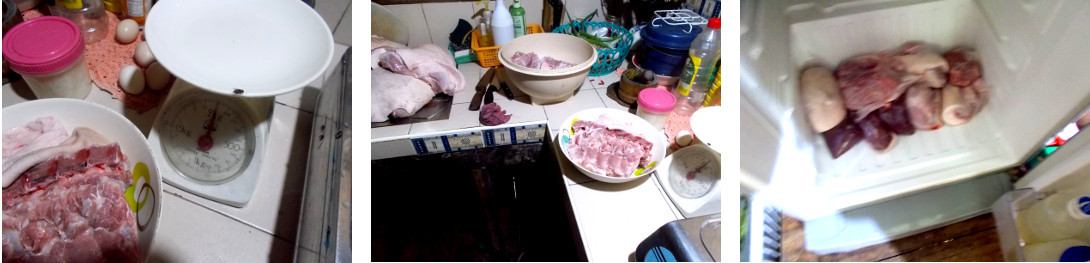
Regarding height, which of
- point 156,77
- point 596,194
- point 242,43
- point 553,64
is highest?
point 242,43

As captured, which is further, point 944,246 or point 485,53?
point 485,53

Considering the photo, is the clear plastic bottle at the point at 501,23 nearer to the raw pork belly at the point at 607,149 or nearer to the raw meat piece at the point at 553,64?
the raw meat piece at the point at 553,64

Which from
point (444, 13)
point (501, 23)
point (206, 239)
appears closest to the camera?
point (206, 239)

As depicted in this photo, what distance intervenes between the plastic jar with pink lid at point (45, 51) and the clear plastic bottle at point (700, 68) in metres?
1.02

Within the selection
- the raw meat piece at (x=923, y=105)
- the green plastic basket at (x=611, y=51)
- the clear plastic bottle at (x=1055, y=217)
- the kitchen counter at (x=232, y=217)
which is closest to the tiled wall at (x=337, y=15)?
the kitchen counter at (x=232, y=217)

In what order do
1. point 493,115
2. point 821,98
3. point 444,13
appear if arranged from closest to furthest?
1. point 821,98
2. point 493,115
3. point 444,13

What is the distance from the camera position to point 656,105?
2.61ft

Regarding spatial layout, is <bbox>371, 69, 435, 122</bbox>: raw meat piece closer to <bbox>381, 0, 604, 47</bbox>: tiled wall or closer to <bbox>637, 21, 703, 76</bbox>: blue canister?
<bbox>381, 0, 604, 47</bbox>: tiled wall

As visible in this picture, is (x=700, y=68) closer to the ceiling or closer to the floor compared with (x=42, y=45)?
closer to the floor

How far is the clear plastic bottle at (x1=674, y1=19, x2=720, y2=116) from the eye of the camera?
2.68ft

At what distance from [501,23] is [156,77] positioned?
698 millimetres

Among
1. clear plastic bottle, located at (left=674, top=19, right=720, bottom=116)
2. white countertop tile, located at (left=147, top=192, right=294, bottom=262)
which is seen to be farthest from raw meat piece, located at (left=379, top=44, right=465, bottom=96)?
clear plastic bottle, located at (left=674, top=19, right=720, bottom=116)

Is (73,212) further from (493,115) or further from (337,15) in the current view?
(493,115)

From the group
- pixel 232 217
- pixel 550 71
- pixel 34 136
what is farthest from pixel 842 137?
pixel 34 136
